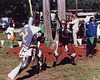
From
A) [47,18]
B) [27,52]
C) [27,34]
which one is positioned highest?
[47,18]

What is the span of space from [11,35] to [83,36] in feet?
19.9

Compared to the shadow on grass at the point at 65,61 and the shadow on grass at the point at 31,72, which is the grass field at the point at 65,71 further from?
the shadow on grass at the point at 65,61

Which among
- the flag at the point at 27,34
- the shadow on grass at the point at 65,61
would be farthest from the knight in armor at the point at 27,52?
the shadow on grass at the point at 65,61

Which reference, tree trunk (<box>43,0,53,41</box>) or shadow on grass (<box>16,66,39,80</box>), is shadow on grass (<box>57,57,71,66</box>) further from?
tree trunk (<box>43,0,53,41</box>)

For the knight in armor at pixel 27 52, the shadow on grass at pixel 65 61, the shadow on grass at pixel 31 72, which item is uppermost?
the knight in armor at pixel 27 52

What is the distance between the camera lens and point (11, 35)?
14.9 meters

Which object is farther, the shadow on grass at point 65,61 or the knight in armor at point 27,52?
the shadow on grass at point 65,61

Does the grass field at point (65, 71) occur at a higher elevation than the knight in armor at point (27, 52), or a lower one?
lower

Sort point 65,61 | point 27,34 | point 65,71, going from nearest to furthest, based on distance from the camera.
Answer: point 27,34
point 65,71
point 65,61

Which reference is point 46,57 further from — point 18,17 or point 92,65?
point 18,17

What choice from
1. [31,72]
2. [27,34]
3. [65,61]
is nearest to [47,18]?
[65,61]

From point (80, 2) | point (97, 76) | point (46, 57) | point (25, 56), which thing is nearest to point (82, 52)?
point (46, 57)

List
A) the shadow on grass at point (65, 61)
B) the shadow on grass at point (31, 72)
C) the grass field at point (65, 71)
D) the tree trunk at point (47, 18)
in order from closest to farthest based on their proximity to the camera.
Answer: the grass field at point (65, 71) < the shadow on grass at point (31, 72) < the shadow on grass at point (65, 61) < the tree trunk at point (47, 18)

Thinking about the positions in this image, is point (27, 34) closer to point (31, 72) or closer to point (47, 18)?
point (31, 72)
